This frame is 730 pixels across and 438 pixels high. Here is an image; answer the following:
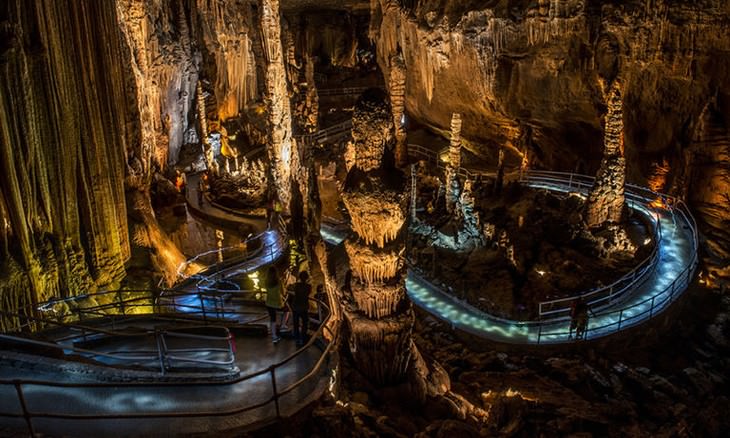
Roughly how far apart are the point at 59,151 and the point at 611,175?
1194 cm

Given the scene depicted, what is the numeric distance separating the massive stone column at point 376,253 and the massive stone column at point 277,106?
8487 millimetres

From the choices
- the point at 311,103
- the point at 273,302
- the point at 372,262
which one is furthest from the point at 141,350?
the point at 311,103

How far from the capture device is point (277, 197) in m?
15.6

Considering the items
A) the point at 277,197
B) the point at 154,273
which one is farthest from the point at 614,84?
the point at 154,273

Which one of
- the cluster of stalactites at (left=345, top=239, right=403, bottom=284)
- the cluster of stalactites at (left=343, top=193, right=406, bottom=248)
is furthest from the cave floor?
the cluster of stalactites at (left=343, top=193, right=406, bottom=248)

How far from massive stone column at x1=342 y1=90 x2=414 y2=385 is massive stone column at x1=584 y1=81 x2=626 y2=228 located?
316 inches

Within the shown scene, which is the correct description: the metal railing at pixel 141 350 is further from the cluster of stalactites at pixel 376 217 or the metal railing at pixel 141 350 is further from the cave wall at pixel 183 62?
the cave wall at pixel 183 62

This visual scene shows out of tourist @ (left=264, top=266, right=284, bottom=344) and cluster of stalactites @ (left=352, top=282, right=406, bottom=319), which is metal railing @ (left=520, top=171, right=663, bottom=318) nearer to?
cluster of stalactites @ (left=352, top=282, right=406, bottom=319)

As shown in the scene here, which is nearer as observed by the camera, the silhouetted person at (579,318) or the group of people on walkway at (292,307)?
the group of people on walkway at (292,307)

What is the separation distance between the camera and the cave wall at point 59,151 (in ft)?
28.1

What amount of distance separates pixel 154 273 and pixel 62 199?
10.7 ft

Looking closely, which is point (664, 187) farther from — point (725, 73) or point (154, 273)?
point (154, 273)

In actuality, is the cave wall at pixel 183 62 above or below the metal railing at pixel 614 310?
above

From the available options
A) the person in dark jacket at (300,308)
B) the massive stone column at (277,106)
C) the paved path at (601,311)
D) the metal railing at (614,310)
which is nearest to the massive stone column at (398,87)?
the massive stone column at (277,106)
